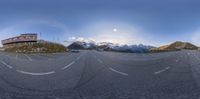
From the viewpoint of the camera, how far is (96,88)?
7016mm

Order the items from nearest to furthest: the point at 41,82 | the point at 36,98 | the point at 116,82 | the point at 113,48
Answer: the point at 36,98 → the point at 41,82 → the point at 116,82 → the point at 113,48

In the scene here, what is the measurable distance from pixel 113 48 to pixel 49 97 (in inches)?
246

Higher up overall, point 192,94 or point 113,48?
point 113,48

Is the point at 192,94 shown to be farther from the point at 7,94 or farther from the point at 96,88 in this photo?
the point at 7,94

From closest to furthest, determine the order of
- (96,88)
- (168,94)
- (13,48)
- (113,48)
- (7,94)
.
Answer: (7,94), (168,94), (96,88), (13,48), (113,48)

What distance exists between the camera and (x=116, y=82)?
8.08m

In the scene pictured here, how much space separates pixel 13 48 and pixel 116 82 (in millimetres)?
3530

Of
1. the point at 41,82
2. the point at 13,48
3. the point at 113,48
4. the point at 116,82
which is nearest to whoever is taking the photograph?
the point at 41,82

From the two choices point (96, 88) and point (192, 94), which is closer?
point (192, 94)

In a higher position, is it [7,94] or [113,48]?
[113,48]

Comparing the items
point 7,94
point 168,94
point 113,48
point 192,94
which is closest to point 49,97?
point 7,94

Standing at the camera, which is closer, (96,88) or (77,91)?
(77,91)

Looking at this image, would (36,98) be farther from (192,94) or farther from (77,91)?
(192,94)

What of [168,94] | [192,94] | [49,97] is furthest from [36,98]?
[192,94]
